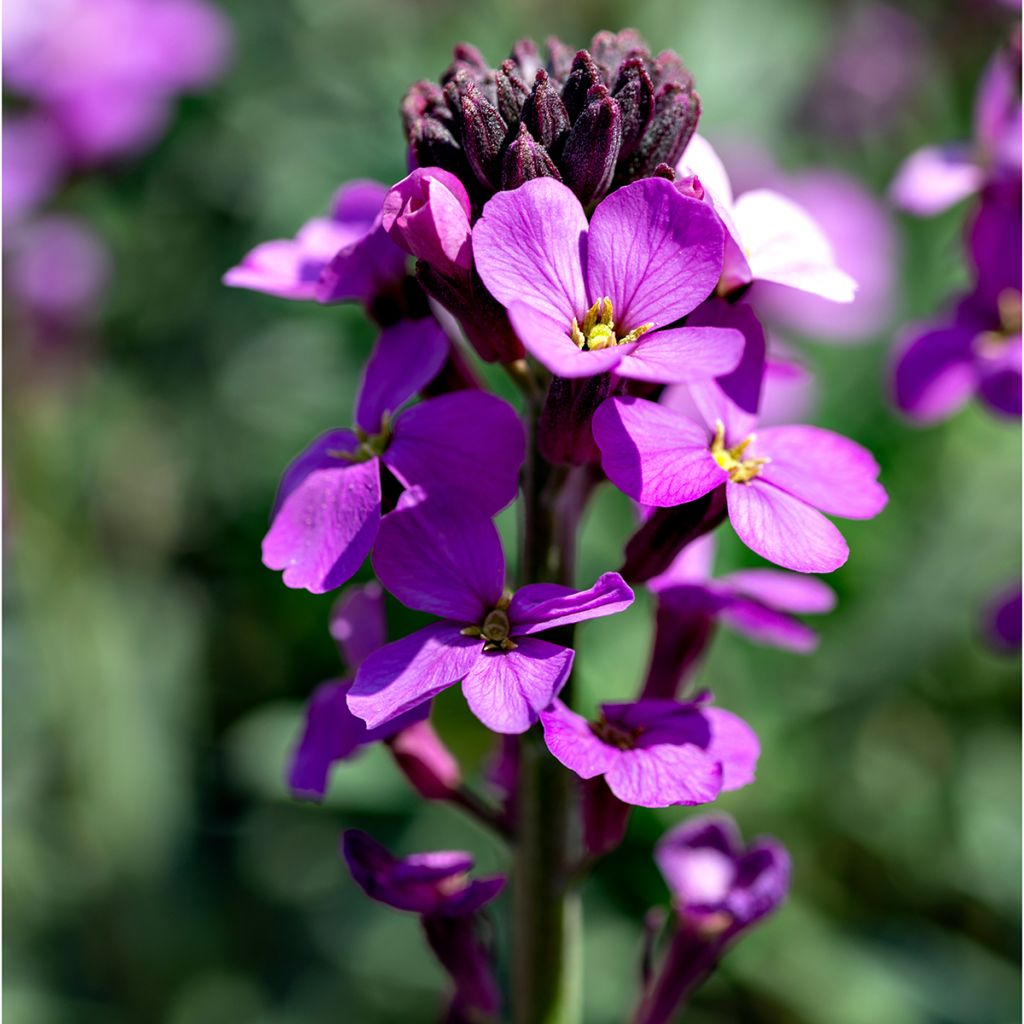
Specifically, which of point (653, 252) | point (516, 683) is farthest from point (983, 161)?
point (516, 683)

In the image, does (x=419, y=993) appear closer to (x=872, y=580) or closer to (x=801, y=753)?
(x=801, y=753)

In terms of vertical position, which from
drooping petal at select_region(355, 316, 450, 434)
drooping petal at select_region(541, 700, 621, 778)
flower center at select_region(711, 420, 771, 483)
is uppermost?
drooping petal at select_region(355, 316, 450, 434)

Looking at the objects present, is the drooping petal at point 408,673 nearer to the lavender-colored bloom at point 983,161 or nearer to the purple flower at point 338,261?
the purple flower at point 338,261

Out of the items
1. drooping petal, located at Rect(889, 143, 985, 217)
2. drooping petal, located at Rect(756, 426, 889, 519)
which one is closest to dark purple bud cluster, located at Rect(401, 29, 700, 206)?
drooping petal, located at Rect(756, 426, 889, 519)

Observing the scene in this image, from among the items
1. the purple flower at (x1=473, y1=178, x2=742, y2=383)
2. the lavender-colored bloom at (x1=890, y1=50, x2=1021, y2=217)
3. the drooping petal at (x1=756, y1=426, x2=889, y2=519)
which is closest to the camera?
the purple flower at (x1=473, y1=178, x2=742, y2=383)

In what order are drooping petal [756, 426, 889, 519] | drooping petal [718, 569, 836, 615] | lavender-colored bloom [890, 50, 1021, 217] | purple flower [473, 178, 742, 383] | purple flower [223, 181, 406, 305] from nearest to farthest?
purple flower [473, 178, 742, 383], drooping petal [756, 426, 889, 519], purple flower [223, 181, 406, 305], drooping petal [718, 569, 836, 615], lavender-colored bloom [890, 50, 1021, 217]

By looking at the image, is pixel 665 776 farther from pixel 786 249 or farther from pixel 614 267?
pixel 786 249

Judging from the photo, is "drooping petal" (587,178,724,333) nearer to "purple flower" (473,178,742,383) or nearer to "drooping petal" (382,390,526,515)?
"purple flower" (473,178,742,383)

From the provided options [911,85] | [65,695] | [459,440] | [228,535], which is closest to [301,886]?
[65,695]
